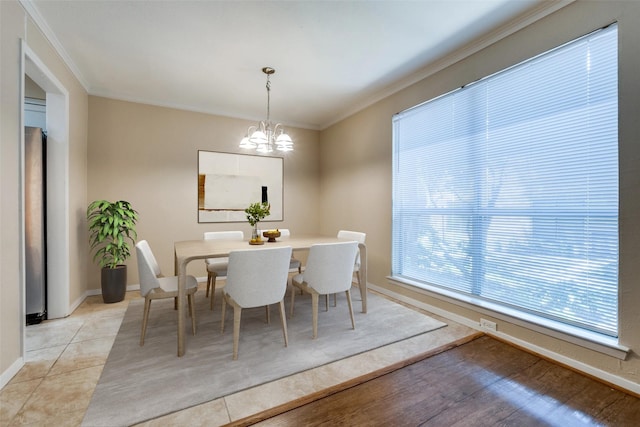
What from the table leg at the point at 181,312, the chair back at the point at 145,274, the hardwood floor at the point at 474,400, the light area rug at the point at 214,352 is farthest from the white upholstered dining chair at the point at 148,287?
the hardwood floor at the point at 474,400

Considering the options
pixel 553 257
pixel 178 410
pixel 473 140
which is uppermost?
pixel 473 140

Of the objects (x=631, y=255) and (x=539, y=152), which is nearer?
(x=631, y=255)

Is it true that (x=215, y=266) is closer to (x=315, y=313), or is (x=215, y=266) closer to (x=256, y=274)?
(x=256, y=274)

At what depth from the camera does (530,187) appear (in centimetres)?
225

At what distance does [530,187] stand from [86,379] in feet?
11.6

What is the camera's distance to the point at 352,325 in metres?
2.60

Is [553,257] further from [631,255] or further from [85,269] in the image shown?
[85,269]

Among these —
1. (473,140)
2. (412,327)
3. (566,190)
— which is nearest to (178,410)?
(412,327)

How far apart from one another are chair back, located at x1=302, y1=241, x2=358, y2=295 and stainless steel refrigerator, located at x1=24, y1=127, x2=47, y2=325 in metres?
2.61

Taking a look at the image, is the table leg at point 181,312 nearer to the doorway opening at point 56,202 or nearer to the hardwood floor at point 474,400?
the hardwood floor at point 474,400

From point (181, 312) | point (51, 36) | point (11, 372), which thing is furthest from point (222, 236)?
point (51, 36)

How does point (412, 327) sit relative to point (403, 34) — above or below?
below

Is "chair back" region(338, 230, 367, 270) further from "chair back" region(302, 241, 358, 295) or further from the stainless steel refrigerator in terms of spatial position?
the stainless steel refrigerator

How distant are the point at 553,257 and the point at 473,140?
123 cm
